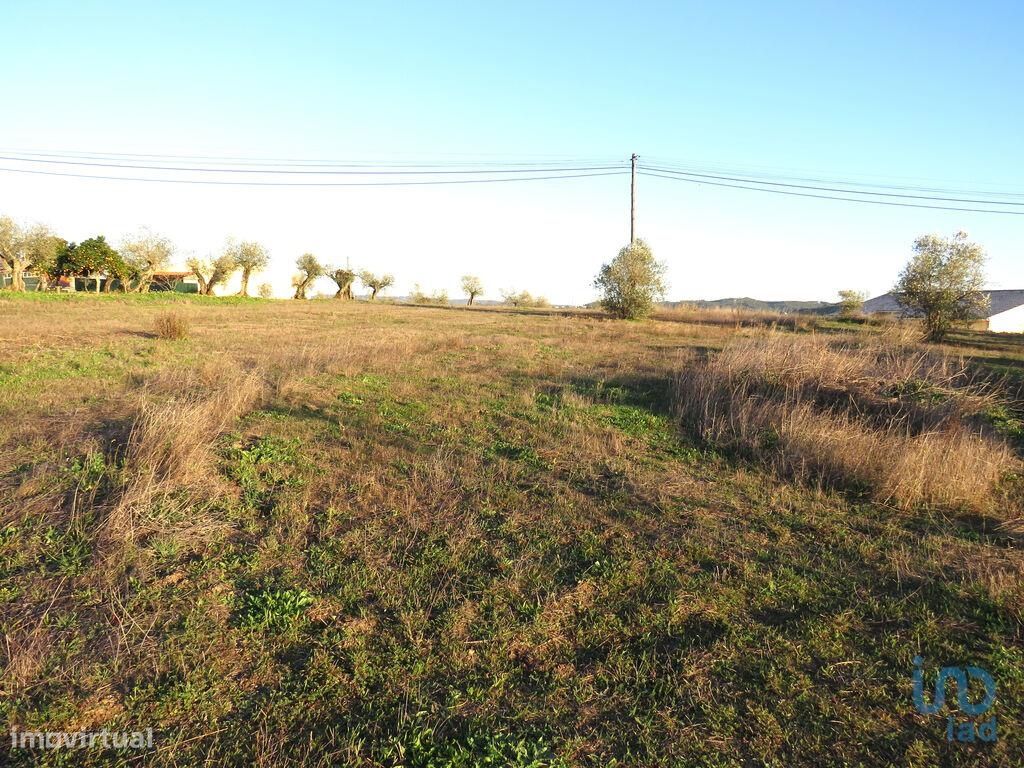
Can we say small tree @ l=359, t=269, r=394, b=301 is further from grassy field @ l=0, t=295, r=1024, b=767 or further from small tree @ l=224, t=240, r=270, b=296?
grassy field @ l=0, t=295, r=1024, b=767

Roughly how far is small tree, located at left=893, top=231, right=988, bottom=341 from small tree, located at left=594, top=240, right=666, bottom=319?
46.2 feet

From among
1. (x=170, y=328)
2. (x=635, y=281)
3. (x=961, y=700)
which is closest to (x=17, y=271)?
(x=170, y=328)

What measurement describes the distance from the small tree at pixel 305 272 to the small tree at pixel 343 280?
6.61ft

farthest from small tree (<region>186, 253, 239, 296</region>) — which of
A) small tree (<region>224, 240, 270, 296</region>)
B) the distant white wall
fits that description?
the distant white wall

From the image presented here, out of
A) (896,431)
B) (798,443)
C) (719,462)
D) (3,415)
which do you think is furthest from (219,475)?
(896,431)

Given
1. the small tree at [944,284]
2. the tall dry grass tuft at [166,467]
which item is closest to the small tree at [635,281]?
the small tree at [944,284]

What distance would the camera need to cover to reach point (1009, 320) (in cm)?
4244

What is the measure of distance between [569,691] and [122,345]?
49.8ft

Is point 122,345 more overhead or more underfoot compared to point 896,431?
more overhead

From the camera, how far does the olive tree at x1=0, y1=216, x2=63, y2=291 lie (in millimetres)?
40594

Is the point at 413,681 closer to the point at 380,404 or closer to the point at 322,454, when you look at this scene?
the point at 322,454

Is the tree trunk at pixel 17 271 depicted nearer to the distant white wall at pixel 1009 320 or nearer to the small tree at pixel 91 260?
the small tree at pixel 91 260

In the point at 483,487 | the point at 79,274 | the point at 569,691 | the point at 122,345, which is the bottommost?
the point at 569,691

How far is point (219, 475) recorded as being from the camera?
546 centimetres
